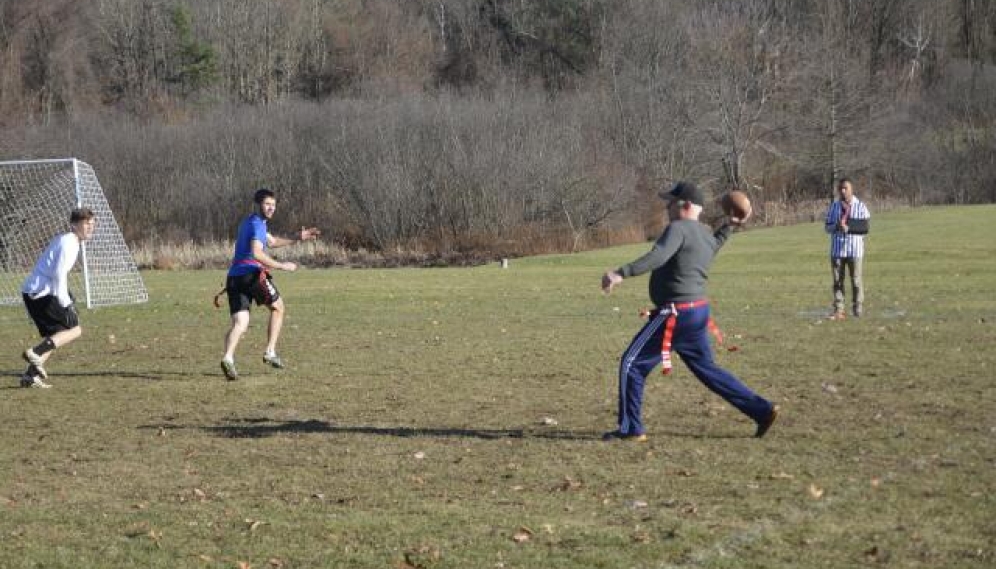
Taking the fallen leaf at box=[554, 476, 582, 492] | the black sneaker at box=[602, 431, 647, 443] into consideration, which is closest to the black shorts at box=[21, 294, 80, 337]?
the black sneaker at box=[602, 431, 647, 443]

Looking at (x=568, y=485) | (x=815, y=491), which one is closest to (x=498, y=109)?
(x=568, y=485)

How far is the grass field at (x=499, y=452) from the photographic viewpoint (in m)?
7.23

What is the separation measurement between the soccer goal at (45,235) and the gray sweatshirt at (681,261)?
21887 millimetres

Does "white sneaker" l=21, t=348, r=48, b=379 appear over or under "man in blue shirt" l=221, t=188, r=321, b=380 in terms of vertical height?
under

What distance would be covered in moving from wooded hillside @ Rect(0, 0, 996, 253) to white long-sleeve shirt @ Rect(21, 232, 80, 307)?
3848cm

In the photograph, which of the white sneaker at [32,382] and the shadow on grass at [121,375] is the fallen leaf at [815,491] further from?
the white sneaker at [32,382]

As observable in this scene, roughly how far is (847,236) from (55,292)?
1180 cm

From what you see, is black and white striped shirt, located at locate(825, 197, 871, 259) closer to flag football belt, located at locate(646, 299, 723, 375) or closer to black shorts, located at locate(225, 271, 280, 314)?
black shorts, located at locate(225, 271, 280, 314)

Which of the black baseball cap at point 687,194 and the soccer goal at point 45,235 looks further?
the soccer goal at point 45,235

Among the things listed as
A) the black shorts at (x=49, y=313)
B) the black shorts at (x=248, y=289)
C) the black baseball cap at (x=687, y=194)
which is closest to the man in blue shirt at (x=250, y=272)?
the black shorts at (x=248, y=289)

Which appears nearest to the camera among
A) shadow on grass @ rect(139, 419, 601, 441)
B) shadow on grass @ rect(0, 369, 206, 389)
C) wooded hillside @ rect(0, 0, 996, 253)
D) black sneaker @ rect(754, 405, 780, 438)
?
black sneaker @ rect(754, 405, 780, 438)

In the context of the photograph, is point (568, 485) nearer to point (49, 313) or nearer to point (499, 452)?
point (499, 452)

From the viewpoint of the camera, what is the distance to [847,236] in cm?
1911

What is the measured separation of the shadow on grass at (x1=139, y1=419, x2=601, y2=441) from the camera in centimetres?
1057
